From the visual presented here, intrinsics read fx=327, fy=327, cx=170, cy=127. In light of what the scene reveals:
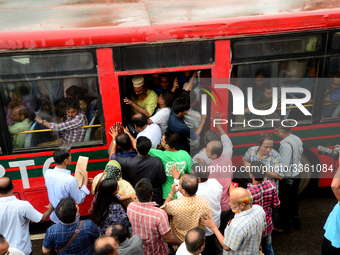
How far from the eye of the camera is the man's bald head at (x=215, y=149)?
147 inches

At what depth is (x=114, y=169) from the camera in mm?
3432

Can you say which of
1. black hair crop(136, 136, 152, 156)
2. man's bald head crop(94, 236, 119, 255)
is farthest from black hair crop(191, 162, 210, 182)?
man's bald head crop(94, 236, 119, 255)

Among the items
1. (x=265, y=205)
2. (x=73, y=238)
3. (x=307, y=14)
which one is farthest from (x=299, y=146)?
(x=73, y=238)

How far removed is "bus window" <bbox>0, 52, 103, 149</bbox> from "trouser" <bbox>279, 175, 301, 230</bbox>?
2548 mm

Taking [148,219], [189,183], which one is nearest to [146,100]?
[189,183]

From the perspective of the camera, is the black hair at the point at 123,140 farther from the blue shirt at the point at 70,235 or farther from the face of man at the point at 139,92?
the blue shirt at the point at 70,235

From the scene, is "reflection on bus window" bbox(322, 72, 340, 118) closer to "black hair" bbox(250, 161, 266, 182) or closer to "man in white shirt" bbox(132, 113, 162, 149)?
"black hair" bbox(250, 161, 266, 182)

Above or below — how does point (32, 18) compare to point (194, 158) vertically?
above

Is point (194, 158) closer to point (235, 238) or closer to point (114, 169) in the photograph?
point (114, 169)

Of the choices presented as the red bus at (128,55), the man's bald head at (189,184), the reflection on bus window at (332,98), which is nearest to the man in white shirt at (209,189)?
the man's bald head at (189,184)

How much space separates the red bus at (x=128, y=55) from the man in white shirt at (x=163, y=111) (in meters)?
0.42

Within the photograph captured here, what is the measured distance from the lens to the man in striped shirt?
2926mm

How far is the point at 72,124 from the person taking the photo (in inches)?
159

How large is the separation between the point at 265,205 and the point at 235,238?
0.71 meters
